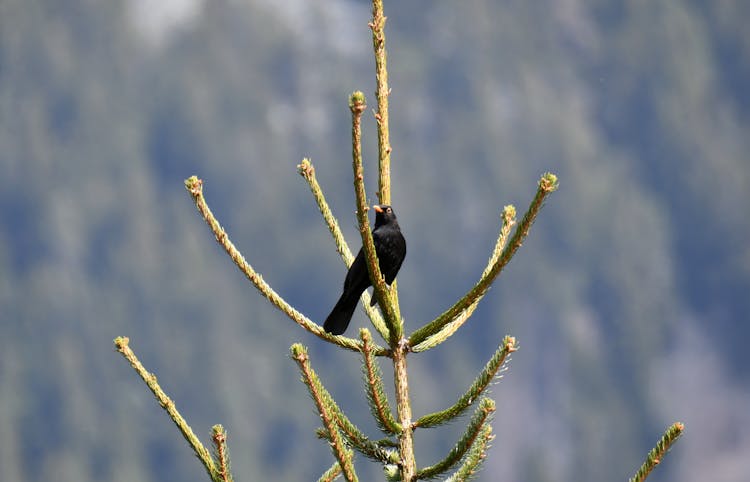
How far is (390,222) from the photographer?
6.58 metres

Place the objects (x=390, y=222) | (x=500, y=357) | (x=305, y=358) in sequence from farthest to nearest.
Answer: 1. (x=390, y=222)
2. (x=500, y=357)
3. (x=305, y=358)

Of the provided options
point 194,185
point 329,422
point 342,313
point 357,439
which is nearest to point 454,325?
point 342,313

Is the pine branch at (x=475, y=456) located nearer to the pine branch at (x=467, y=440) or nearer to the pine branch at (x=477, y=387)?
the pine branch at (x=467, y=440)

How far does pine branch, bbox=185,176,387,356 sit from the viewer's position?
4.91 metres

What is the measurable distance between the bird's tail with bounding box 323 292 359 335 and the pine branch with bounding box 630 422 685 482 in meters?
2.02

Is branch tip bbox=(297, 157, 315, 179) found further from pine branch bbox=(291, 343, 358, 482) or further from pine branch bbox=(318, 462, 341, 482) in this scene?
pine branch bbox=(291, 343, 358, 482)

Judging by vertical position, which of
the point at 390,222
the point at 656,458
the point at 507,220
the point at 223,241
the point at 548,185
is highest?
the point at 390,222

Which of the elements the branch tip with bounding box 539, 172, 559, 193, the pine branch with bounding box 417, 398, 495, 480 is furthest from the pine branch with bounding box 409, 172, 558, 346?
the pine branch with bounding box 417, 398, 495, 480

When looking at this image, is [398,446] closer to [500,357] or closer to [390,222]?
[500,357]

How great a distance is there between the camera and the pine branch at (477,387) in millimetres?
4355

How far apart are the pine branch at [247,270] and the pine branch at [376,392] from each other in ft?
0.91

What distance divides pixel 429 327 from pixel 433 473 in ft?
2.09

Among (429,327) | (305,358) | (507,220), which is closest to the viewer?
(305,358)

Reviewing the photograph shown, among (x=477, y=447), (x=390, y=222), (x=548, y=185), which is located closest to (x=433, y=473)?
(x=477, y=447)
